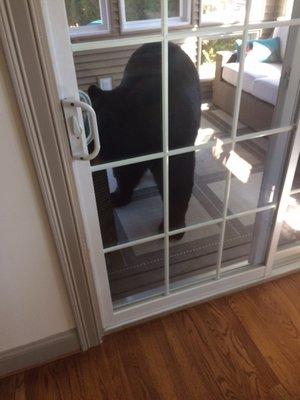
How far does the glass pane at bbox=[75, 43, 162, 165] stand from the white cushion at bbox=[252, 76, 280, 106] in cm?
37

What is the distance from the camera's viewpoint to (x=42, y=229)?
1068mm

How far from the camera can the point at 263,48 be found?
108 centimetres

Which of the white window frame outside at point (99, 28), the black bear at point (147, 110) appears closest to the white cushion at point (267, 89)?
the black bear at point (147, 110)

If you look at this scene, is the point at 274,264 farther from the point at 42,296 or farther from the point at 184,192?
the point at 42,296

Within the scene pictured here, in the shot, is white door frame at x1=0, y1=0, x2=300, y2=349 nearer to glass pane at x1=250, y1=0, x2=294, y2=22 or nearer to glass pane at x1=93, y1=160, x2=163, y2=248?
glass pane at x1=250, y1=0, x2=294, y2=22

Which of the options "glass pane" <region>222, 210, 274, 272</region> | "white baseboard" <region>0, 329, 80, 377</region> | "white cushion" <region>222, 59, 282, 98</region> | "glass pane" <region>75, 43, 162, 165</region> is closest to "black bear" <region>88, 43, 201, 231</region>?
"glass pane" <region>75, 43, 162, 165</region>

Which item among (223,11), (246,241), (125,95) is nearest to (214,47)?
(223,11)

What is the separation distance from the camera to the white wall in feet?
2.87

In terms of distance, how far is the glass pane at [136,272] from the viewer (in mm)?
1572

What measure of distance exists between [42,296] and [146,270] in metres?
0.63

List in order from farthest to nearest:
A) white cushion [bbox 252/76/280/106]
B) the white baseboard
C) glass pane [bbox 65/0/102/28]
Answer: the white baseboard, white cushion [bbox 252/76/280/106], glass pane [bbox 65/0/102/28]

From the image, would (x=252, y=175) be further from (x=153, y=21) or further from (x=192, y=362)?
(x=153, y=21)

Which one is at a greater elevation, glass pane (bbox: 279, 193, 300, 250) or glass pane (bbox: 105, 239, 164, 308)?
glass pane (bbox: 279, 193, 300, 250)

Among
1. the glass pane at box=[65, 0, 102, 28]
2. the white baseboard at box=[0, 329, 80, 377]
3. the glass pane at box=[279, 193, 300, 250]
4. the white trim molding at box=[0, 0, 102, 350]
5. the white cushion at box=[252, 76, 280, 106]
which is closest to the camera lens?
the white trim molding at box=[0, 0, 102, 350]
